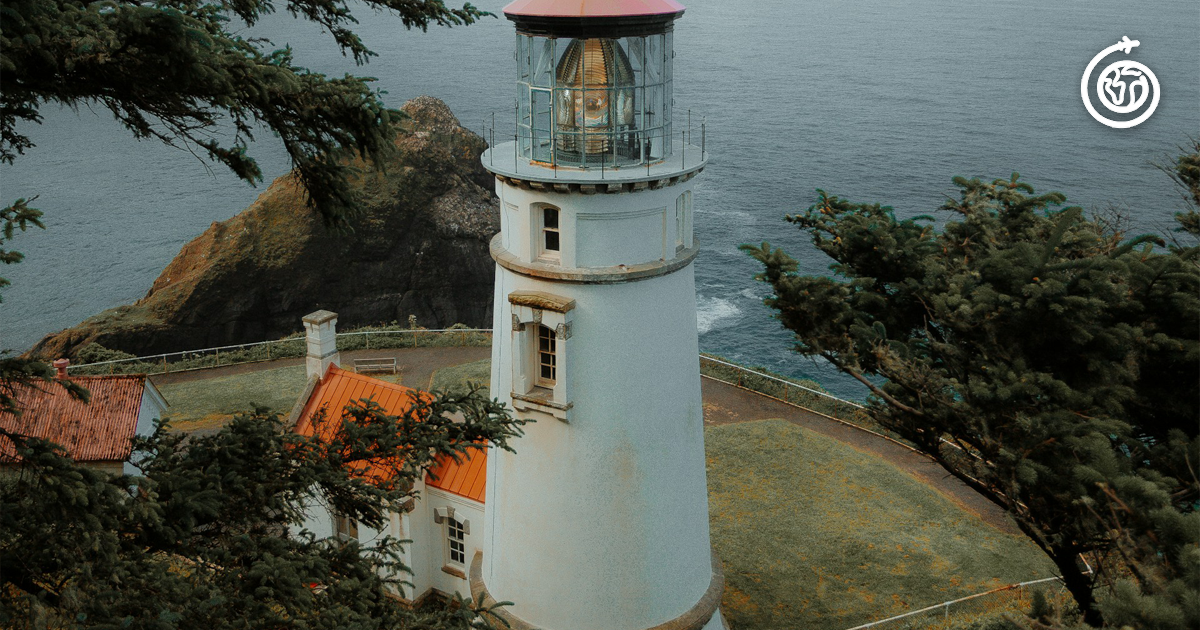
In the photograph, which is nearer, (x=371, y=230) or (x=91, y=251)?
(x=371, y=230)

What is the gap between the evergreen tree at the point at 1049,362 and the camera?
9977 millimetres

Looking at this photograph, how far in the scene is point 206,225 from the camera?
56.5m

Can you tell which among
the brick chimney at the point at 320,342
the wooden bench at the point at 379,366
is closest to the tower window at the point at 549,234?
the brick chimney at the point at 320,342

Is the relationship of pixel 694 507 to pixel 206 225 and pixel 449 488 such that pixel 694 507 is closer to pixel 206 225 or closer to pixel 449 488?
pixel 449 488

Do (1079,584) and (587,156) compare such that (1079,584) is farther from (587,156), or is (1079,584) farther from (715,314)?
(715,314)

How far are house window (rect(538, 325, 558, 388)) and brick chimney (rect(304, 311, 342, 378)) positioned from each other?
7.56m

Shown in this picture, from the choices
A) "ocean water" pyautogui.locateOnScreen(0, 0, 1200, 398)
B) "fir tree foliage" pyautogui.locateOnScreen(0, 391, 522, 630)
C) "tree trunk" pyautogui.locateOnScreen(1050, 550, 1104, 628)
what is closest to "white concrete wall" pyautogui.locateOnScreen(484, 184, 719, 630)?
"fir tree foliage" pyautogui.locateOnScreen(0, 391, 522, 630)

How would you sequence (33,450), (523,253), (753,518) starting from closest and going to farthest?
(33,450) → (523,253) → (753,518)

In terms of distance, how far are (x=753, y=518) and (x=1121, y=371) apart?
446 inches

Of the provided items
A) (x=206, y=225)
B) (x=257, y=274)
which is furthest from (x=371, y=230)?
(x=206, y=225)

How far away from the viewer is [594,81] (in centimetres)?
1140

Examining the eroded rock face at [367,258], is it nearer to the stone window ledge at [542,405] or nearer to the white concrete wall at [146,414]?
the white concrete wall at [146,414]

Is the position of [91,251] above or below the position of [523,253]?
below

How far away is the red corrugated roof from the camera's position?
428 inches
